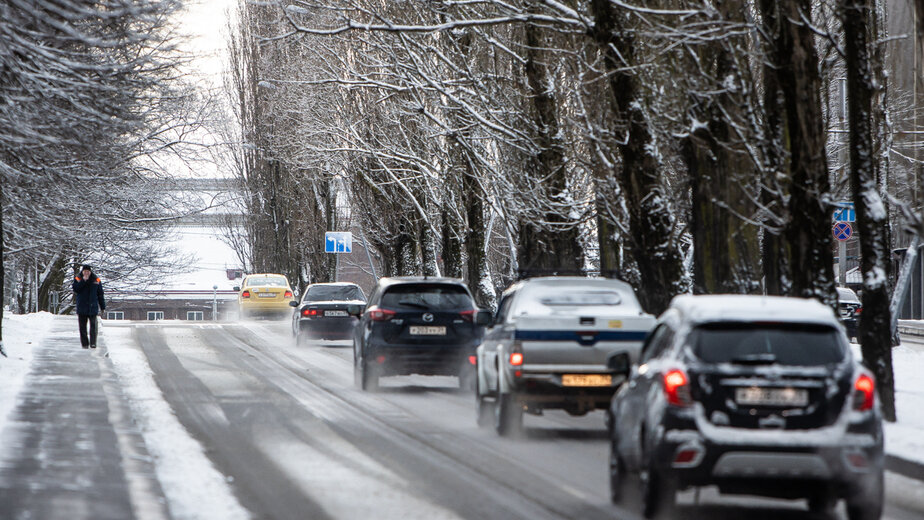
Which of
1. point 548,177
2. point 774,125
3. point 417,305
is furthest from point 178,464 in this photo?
point 548,177

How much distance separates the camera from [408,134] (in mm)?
37219

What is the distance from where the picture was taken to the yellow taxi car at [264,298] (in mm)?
48625

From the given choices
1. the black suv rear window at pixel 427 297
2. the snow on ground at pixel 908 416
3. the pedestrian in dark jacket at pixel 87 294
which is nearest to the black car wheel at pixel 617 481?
the snow on ground at pixel 908 416

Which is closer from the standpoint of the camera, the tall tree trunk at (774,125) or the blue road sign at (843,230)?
the tall tree trunk at (774,125)

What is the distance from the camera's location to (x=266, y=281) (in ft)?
162

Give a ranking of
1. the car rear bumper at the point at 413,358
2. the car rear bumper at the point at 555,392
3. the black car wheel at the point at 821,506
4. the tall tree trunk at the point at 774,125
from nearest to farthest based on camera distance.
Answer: the black car wheel at the point at 821,506 → the car rear bumper at the point at 555,392 → the tall tree trunk at the point at 774,125 → the car rear bumper at the point at 413,358

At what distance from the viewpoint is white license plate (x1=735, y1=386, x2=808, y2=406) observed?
8547mm

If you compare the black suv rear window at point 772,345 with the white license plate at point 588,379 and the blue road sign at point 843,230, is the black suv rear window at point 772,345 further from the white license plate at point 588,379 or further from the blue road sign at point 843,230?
the blue road sign at point 843,230

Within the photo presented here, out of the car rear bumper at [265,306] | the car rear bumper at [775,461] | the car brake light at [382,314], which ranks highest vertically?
the car brake light at [382,314]

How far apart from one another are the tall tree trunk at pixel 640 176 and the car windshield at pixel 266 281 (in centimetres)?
2990

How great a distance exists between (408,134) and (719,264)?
18.0m

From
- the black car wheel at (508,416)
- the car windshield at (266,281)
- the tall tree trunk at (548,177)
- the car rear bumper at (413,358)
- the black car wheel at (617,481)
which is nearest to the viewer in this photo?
the black car wheel at (617,481)

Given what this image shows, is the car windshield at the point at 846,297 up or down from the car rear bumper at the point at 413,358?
up

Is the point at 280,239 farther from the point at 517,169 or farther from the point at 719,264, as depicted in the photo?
the point at 719,264
